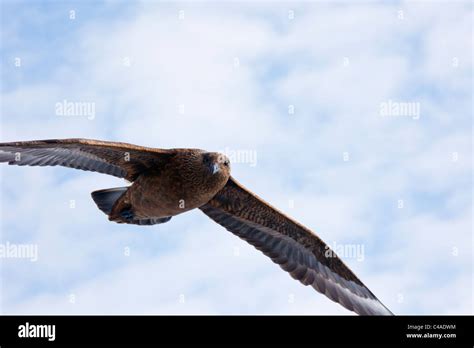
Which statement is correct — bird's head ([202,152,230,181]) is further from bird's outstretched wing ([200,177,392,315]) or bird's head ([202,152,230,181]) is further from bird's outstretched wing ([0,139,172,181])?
bird's outstretched wing ([200,177,392,315])

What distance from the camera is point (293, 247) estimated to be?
12.7m

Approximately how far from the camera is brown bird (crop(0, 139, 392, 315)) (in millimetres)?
11117

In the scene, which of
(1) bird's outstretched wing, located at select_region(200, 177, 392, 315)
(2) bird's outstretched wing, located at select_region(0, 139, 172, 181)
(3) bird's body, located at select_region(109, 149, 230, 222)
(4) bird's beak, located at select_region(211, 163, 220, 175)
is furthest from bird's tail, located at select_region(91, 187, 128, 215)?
(4) bird's beak, located at select_region(211, 163, 220, 175)

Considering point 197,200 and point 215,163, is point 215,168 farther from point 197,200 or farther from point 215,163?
point 197,200

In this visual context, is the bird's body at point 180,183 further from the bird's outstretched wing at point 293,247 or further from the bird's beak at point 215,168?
the bird's outstretched wing at point 293,247

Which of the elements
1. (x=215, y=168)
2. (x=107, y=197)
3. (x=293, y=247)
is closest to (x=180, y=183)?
(x=215, y=168)

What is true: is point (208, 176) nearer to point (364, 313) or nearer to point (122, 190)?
point (122, 190)

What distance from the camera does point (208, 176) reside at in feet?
36.5

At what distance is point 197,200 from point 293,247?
2.34 meters

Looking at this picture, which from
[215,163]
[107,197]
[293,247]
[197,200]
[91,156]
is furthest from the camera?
[293,247]
